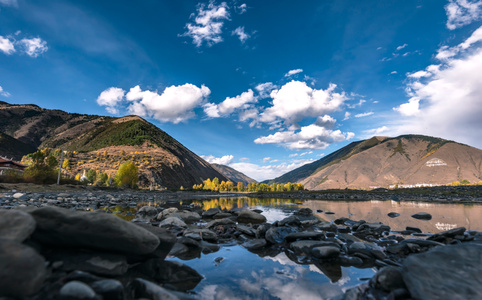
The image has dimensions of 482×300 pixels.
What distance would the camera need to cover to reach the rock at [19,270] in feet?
8.36

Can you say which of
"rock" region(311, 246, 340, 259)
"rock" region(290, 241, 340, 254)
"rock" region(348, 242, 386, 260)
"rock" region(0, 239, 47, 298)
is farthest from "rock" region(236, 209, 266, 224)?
"rock" region(0, 239, 47, 298)

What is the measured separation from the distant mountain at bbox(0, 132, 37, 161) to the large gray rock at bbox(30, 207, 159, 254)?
758ft

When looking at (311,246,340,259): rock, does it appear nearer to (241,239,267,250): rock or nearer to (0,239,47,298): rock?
(241,239,267,250): rock

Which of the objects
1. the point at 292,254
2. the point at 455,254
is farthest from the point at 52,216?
the point at 455,254

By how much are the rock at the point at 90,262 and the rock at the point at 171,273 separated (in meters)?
0.58

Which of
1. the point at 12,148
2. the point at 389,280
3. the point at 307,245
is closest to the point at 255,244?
the point at 307,245

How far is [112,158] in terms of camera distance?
146250 mm

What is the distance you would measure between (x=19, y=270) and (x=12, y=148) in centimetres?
25204

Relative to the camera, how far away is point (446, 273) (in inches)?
145

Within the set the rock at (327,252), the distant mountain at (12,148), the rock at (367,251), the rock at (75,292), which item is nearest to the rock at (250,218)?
the rock at (367,251)

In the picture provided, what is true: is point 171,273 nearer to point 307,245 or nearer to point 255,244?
point 255,244

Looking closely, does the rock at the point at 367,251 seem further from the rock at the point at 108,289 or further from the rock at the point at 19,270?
the rock at the point at 19,270

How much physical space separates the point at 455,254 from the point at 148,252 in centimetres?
616

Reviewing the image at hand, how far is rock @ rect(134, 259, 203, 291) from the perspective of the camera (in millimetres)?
4398
